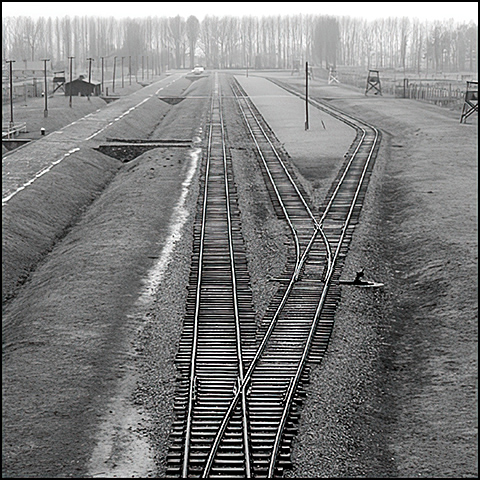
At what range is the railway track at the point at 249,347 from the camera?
1252 centimetres

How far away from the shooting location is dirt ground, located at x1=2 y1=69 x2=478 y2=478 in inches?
500

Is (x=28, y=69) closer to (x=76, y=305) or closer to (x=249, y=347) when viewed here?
(x=76, y=305)

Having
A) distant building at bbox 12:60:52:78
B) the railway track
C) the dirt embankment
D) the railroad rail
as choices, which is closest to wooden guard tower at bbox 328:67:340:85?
distant building at bbox 12:60:52:78

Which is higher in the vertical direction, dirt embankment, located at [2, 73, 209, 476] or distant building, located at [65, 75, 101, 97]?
distant building, located at [65, 75, 101, 97]

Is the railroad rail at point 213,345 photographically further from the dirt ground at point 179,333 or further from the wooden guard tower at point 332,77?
the wooden guard tower at point 332,77

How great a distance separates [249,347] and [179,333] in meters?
1.59

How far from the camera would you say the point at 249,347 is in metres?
16.5

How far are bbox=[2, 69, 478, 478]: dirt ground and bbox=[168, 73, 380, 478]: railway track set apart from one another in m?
0.34

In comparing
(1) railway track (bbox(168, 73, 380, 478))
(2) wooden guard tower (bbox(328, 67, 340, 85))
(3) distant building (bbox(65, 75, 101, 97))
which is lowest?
(1) railway track (bbox(168, 73, 380, 478))

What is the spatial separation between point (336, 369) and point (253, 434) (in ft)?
10.3

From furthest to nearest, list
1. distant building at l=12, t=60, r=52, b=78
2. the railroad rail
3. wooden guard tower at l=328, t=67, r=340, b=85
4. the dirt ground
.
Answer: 1. wooden guard tower at l=328, t=67, r=340, b=85
2. distant building at l=12, t=60, r=52, b=78
3. the dirt ground
4. the railroad rail

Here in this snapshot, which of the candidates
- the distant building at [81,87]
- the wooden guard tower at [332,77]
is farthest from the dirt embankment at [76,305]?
the wooden guard tower at [332,77]

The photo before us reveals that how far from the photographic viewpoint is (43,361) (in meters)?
15.6

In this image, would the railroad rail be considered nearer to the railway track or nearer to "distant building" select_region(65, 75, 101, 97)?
the railway track
